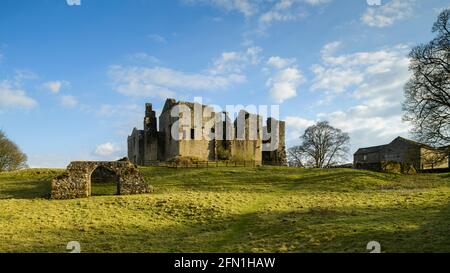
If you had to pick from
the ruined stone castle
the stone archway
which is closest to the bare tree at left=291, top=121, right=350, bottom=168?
the ruined stone castle

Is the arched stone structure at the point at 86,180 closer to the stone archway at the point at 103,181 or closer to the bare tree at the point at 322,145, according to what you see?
the stone archway at the point at 103,181

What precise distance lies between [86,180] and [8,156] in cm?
3165

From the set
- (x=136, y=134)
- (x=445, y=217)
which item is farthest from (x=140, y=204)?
(x=136, y=134)

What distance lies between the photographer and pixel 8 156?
5366 centimetres

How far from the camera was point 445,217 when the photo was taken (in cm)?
1709

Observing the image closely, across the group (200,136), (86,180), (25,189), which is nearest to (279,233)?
(86,180)

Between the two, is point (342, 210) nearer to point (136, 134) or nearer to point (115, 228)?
point (115, 228)

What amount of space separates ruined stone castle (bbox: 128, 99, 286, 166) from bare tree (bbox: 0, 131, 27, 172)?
15033mm

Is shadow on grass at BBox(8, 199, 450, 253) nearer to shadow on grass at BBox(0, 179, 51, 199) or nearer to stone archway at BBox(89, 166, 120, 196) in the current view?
shadow on grass at BBox(0, 179, 51, 199)

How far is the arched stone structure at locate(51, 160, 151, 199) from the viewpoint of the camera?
2794cm

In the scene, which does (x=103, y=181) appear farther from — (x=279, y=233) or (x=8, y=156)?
(x=8, y=156)

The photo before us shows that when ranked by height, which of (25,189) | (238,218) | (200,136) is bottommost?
(238,218)

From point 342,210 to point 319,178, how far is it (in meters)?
14.9

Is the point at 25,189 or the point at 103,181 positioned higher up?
the point at 103,181
